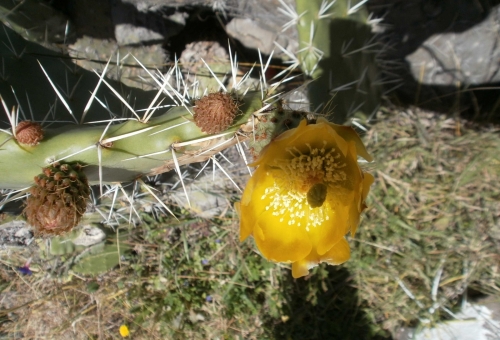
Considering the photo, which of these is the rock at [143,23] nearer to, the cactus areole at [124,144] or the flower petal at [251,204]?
the cactus areole at [124,144]

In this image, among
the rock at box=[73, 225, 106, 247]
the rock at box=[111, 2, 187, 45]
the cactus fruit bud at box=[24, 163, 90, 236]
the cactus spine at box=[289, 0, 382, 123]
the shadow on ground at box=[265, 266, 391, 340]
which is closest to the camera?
Result: the cactus fruit bud at box=[24, 163, 90, 236]

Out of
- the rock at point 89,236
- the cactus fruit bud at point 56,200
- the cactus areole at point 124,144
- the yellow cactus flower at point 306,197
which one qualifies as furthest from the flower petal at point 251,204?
the rock at point 89,236

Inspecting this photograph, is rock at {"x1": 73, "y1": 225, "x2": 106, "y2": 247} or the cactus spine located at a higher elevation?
the cactus spine

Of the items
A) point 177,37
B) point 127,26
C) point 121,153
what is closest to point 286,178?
point 121,153

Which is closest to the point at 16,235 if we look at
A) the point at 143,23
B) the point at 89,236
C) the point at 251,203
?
the point at 89,236

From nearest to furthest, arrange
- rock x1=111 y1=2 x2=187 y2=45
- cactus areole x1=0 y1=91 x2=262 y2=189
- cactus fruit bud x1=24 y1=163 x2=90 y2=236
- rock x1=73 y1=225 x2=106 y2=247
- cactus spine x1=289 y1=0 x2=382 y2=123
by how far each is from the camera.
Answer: cactus fruit bud x1=24 y1=163 x2=90 y2=236 → cactus areole x1=0 y1=91 x2=262 y2=189 → cactus spine x1=289 y1=0 x2=382 y2=123 → rock x1=111 y1=2 x2=187 y2=45 → rock x1=73 y1=225 x2=106 y2=247

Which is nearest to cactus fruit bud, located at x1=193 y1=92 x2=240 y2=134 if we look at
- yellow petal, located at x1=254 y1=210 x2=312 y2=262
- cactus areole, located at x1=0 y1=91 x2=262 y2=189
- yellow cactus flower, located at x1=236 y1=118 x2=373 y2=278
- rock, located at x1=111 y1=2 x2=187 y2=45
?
cactus areole, located at x1=0 y1=91 x2=262 y2=189

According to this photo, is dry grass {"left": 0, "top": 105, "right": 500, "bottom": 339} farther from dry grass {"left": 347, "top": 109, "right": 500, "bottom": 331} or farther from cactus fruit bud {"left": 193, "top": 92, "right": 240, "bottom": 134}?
cactus fruit bud {"left": 193, "top": 92, "right": 240, "bottom": 134}
